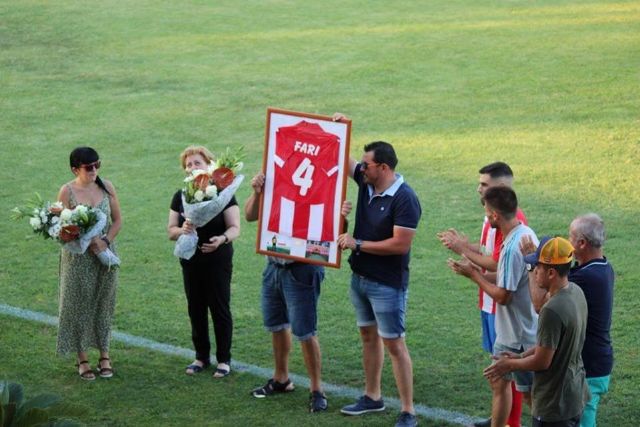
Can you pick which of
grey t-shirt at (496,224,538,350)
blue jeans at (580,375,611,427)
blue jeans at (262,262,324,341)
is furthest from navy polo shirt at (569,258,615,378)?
blue jeans at (262,262,324,341)

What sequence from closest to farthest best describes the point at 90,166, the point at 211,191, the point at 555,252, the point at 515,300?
the point at 555,252, the point at 515,300, the point at 211,191, the point at 90,166

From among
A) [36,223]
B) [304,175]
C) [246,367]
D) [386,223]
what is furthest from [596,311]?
[36,223]

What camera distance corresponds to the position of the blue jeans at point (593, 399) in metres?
8.34

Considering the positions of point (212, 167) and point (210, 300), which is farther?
point (210, 300)

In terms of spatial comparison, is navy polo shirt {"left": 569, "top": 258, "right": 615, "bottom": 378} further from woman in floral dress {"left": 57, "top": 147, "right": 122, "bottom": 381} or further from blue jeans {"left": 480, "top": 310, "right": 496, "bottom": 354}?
woman in floral dress {"left": 57, "top": 147, "right": 122, "bottom": 381}

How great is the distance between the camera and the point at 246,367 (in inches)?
436

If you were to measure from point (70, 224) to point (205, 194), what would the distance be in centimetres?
119

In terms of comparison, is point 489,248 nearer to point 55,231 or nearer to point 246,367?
point 246,367

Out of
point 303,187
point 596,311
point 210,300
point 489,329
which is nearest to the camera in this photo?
point 596,311

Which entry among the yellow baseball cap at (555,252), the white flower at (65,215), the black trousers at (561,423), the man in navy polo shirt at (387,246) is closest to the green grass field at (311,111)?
the man in navy polo shirt at (387,246)

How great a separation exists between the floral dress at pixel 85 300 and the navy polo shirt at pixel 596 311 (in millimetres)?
4419

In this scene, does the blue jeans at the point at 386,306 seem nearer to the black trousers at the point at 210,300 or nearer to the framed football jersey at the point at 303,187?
the framed football jersey at the point at 303,187

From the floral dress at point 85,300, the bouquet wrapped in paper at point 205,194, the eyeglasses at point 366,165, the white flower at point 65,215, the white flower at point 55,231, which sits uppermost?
the eyeglasses at point 366,165

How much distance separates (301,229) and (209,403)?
172 centimetres
